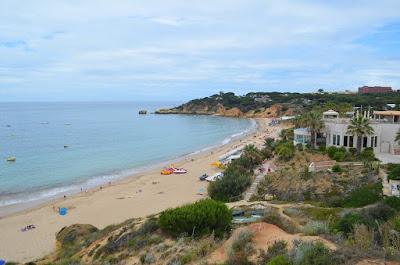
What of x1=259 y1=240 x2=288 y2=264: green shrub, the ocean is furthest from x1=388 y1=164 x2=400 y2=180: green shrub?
the ocean

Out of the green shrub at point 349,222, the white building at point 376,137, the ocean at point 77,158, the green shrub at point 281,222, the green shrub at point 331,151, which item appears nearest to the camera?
the green shrub at point 281,222

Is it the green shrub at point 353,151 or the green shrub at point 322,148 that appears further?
the green shrub at point 322,148

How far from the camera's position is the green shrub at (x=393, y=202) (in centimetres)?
1920

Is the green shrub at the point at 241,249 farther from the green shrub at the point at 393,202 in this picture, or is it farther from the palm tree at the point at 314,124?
the palm tree at the point at 314,124

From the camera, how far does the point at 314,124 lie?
118 ft

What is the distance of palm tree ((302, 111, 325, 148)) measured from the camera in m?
35.8

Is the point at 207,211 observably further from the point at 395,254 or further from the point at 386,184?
the point at 386,184

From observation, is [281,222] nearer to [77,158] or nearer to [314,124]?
[314,124]

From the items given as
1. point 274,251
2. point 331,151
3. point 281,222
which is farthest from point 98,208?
point 274,251

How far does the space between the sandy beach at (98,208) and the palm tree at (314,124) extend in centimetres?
1058

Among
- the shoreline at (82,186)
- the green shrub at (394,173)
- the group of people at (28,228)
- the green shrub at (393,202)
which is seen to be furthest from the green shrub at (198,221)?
the shoreline at (82,186)

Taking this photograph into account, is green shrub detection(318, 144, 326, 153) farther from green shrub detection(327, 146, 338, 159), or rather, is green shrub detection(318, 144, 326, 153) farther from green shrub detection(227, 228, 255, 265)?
green shrub detection(227, 228, 255, 265)

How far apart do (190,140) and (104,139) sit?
16.7 meters

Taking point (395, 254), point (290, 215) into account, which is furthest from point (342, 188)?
point (395, 254)
